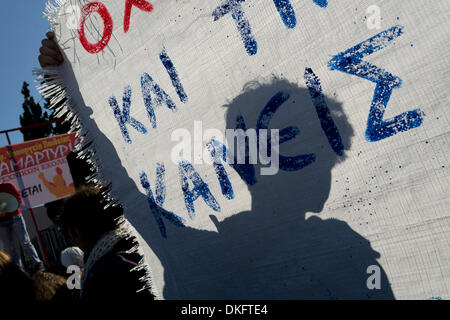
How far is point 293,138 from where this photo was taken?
108 centimetres

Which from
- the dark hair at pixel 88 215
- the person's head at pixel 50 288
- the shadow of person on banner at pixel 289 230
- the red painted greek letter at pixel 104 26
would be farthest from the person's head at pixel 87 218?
the red painted greek letter at pixel 104 26

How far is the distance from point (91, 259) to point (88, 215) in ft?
0.59

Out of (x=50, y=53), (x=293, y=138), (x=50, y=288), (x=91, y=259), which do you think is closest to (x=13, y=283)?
(x=50, y=288)

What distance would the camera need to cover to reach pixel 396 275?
3.11ft

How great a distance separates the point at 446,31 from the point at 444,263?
0.54 meters

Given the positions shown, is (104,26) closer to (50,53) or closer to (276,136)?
(50,53)

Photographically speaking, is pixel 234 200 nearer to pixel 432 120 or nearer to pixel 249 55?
pixel 249 55

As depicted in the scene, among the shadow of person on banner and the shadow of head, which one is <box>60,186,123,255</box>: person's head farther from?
the shadow of head

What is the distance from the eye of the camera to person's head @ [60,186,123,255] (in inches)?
56.2

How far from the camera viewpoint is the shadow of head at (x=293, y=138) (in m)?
1.01

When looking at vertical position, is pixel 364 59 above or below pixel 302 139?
above

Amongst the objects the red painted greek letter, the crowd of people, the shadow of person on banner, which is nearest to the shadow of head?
the shadow of person on banner

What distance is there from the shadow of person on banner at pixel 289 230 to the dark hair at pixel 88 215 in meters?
0.34
